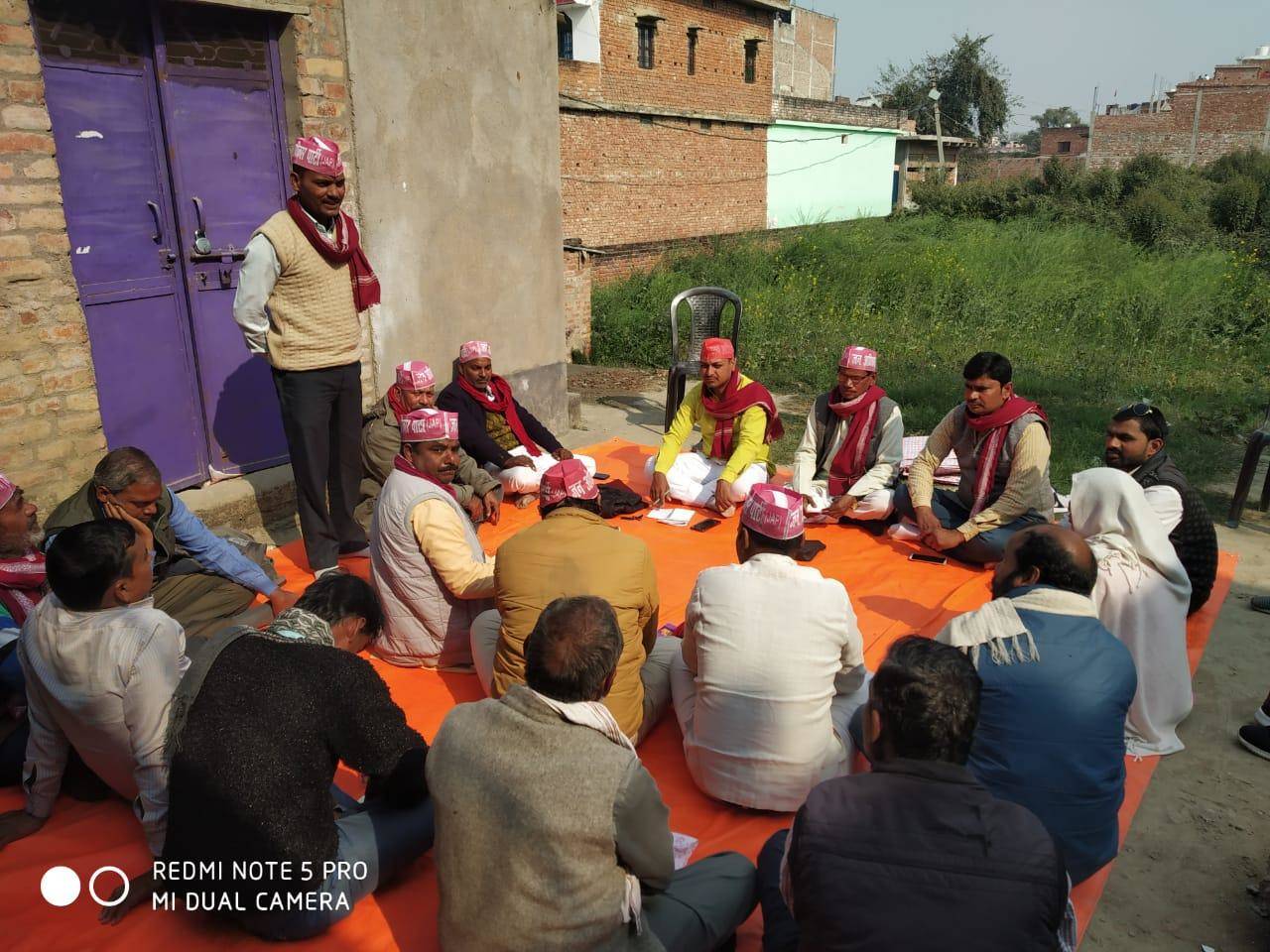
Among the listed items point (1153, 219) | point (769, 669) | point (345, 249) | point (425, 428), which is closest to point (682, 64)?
point (1153, 219)

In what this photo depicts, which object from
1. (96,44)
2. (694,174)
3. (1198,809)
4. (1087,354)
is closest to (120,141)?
(96,44)

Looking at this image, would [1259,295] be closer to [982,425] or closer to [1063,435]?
[1063,435]

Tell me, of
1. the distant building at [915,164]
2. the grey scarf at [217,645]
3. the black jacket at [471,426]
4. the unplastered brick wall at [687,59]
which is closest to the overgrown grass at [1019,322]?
the black jacket at [471,426]

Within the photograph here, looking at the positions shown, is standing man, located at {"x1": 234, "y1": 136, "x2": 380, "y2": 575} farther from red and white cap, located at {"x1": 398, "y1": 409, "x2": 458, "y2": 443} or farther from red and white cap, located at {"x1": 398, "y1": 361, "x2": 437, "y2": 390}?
red and white cap, located at {"x1": 398, "y1": 409, "x2": 458, "y2": 443}

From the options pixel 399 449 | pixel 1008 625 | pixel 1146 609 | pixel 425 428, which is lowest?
pixel 1146 609

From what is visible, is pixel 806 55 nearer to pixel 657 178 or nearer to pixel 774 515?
pixel 657 178

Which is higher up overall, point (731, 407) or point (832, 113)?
point (832, 113)

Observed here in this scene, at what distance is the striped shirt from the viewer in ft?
7.97

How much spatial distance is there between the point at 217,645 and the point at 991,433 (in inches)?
160

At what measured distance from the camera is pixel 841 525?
557 cm

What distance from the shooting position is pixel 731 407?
5.74m

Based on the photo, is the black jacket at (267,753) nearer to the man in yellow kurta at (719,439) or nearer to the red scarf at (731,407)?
the man in yellow kurta at (719,439)

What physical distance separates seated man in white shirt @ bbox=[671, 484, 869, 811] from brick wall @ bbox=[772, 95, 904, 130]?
23230mm

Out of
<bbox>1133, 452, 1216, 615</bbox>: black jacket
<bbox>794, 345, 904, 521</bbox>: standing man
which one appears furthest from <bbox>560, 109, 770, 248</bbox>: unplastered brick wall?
<bbox>1133, 452, 1216, 615</bbox>: black jacket
